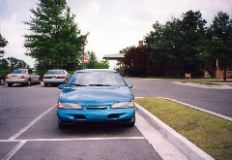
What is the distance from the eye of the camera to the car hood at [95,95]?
7.88 meters

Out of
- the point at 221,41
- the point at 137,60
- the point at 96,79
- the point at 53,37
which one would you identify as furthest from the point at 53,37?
the point at 96,79

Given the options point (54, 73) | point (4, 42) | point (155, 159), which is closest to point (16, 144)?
point (155, 159)

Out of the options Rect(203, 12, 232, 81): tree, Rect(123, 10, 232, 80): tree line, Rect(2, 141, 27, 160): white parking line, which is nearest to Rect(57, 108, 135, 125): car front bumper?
Rect(2, 141, 27, 160): white parking line

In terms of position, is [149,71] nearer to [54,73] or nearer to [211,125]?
[54,73]

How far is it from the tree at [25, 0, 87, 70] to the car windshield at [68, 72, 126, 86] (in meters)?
38.1

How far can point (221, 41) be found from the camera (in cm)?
3622

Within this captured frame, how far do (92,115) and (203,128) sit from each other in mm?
2543

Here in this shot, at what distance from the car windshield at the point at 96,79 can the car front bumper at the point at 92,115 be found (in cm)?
146

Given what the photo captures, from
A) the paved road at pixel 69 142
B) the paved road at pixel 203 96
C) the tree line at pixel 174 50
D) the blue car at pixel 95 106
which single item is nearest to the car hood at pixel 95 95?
the blue car at pixel 95 106

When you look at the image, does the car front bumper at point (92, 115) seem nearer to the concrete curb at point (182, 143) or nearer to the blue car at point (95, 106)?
the blue car at point (95, 106)

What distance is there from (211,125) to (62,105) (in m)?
3.51

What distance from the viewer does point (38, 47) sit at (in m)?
48.9

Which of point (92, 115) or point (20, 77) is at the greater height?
point (20, 77)

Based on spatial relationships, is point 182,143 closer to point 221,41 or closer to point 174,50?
point 221,41
